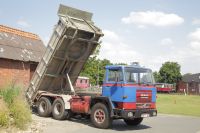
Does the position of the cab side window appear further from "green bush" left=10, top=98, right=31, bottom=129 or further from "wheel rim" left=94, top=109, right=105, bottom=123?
"green bush" left=10, top=98, right=31, bottom=129

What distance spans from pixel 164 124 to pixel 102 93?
11.2 feet

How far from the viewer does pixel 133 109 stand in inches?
527

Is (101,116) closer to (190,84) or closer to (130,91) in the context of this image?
(130,91)

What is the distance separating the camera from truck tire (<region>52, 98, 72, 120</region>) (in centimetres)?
1574

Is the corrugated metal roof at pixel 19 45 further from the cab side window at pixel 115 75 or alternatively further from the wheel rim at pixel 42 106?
the cab side window at pixel 115 75

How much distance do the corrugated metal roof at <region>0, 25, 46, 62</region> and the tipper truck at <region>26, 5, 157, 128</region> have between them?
5011 mm

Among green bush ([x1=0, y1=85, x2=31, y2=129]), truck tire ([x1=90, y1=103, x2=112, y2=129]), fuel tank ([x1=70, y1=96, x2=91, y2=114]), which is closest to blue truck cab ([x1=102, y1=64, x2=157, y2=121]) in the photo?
truck tire ([x1=90, y1=103, x2=112, y2=129])

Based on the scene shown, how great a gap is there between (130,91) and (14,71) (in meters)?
10.6

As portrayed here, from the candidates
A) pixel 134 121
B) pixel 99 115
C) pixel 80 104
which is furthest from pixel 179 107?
pixel 99 115

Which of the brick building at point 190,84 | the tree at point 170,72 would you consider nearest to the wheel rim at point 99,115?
the brick building at point 190,84

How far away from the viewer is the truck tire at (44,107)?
16531 millimetres

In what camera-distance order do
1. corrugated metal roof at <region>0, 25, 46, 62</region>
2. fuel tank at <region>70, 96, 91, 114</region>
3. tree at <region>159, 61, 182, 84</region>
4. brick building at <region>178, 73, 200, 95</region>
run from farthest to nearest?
1. tree at <region>159, 61, 182, 84</region>
2. brick building at <region>178, 73, 200, 95</region>
3. corrugated metal roof at <region>0, 25, 46, 62</region>
4. fuel tank at <region>70, 96, 91, 114</region>

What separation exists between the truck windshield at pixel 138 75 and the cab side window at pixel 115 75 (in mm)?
254

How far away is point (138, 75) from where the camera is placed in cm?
1392
